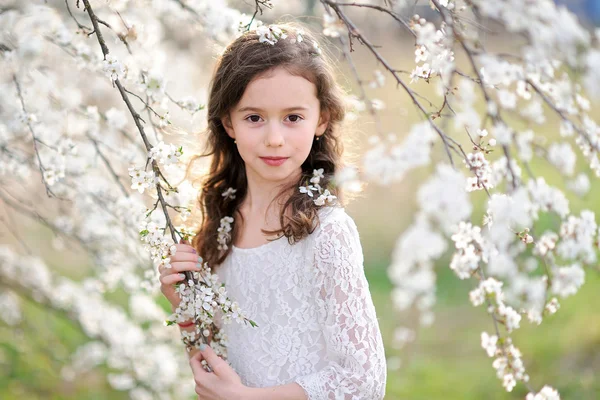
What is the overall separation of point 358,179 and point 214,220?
867mm

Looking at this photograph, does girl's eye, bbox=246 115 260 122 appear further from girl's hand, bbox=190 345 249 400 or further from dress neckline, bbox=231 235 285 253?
girl's hand, bbox=190 345 249 400

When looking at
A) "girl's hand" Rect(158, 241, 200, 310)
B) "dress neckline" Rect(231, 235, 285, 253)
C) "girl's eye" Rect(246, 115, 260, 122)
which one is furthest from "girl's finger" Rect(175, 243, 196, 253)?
"girl's eye" Rect(246, 115, 260, 122)

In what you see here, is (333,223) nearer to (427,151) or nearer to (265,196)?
(265,196)

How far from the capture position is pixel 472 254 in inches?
47.8

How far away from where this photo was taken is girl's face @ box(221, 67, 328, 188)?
4.85 feet

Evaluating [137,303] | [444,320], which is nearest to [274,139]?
[137,303]

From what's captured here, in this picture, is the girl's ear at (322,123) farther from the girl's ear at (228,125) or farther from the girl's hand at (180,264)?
the girl's hand at (180,264)

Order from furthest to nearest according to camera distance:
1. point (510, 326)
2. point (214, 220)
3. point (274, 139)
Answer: point (214, 220) < point (274, 139) < point (510, 326)

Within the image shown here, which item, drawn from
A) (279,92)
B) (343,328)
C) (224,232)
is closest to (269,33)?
(279,92)

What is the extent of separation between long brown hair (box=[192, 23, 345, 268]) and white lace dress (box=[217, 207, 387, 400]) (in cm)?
5

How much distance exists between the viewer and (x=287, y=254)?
5.09 feet

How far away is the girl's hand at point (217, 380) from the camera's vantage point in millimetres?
1468

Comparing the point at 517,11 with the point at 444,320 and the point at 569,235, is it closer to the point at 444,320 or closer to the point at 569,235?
the point at 569,235

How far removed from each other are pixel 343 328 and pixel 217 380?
12.0 inches
